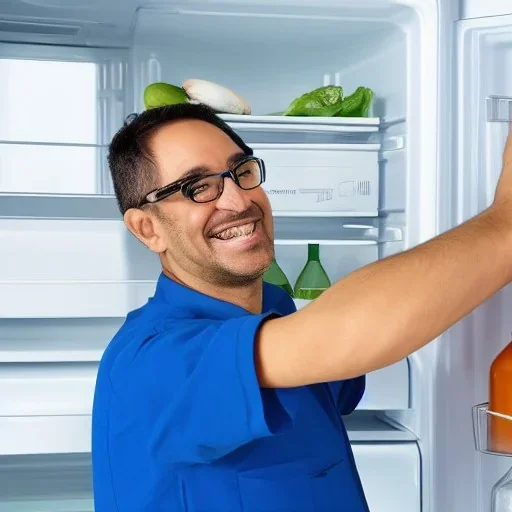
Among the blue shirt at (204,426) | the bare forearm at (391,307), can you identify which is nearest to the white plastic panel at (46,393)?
the blue shirt at (204,426)

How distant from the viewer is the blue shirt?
2.83 feet

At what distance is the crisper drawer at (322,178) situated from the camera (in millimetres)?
1632

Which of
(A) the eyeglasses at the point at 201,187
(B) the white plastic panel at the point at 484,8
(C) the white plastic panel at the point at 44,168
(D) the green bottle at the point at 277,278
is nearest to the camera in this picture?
(A) the eyeglasses at the point at 201,187

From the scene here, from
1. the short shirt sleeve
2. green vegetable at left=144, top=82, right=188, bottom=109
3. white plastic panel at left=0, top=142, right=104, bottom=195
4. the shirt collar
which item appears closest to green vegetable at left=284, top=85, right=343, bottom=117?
green vegetable at left=144, top=82, right=188, bottom=109

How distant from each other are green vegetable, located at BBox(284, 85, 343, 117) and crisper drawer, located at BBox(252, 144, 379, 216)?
71 millimetres

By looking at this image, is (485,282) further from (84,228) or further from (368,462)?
(84,228)

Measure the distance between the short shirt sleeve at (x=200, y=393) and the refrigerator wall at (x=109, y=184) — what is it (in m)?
0.59

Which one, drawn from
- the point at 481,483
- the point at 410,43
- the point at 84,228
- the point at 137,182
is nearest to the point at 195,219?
the point at 137,182

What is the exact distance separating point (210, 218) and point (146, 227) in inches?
5.0

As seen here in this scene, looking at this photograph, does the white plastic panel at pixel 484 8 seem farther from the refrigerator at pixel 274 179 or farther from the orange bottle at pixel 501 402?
the orange bottle at pixel 501 402

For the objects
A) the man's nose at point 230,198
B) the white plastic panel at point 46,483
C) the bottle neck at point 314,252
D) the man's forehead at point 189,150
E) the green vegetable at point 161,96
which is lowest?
the white plastic panel at point 46,483

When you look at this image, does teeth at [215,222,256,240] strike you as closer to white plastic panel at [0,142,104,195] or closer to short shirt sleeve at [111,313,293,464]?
Result: short shirt sleeve at [111,313,293,464]

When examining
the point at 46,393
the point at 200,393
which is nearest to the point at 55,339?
the point at 46,393

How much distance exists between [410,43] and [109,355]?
0.82m
